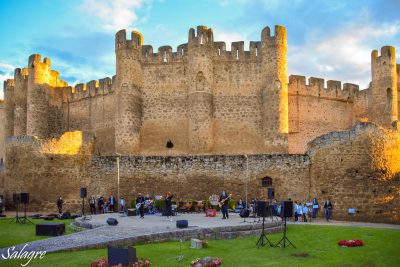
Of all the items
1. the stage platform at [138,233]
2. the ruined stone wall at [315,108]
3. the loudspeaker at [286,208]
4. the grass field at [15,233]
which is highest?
the ruined stone wall at [315,108]

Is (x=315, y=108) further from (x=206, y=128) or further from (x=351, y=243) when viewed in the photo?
(x=351, y=243)

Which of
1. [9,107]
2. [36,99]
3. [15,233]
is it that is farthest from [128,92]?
[15,233]

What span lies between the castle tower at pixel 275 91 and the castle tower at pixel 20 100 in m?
21.2

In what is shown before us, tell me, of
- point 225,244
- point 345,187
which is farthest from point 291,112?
point 225,244

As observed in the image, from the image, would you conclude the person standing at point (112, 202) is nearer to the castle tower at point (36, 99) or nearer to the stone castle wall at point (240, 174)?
the stone castle wall at point (240, 174)

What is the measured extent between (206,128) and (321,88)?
37.2 feet

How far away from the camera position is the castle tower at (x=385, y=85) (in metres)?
38.6

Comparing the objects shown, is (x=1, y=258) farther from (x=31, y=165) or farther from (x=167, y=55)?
(x=167, y=55)

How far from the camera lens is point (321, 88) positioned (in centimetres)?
4062

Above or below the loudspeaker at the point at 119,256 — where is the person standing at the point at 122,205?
above

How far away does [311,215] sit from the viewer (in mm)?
25219

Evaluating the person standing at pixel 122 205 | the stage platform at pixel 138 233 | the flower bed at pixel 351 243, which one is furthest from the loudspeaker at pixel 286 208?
the person standing at pixel 122 205

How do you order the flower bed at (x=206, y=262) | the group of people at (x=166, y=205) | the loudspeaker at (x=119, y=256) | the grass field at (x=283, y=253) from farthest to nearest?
the group of people at (x=166, y=205) → the grass field at (x=283, y=253) → the flower bed at (x=206, y=262) → the loudspeaker at (x=119, y=256)

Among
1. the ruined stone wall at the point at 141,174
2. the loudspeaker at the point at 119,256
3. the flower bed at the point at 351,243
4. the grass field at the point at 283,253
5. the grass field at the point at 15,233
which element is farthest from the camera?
the ruined stone wall at the point at 141,174
